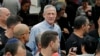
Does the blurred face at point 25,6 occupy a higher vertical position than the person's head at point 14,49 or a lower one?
lower

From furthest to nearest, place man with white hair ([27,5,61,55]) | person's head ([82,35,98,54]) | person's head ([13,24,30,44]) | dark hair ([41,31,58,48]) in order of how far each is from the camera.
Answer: man with white hair ([27,5,61,55]) < person's head ([13,24,30,44]) < person's head ([82,35,98,54]) < dark hair ([41,31,58,48])

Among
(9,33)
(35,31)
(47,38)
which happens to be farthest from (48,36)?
(35,31)

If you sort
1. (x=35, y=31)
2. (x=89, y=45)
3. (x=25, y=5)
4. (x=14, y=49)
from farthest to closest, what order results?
(x=25, y=5) < (x=35, y=31) < (x=89, y=45) < (x=14, y=49)

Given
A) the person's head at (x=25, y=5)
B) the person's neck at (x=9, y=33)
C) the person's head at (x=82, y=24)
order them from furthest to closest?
1. the person's head at (x=25, y=5)
2. the person's head at (x=82, y=24)
3. the person's neck at (x=9, y=33)

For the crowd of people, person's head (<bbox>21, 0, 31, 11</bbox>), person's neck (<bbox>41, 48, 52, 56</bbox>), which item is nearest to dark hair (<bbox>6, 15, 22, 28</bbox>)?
the crowd of people

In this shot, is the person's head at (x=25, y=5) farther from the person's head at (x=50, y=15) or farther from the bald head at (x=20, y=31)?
the bald head at (x=20, y=31)

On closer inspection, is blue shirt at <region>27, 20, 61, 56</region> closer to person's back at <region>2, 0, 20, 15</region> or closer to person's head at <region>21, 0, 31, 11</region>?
person's head at <region>21, 0, 31, 11</region>

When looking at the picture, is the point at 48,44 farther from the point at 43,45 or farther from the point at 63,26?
the point at 63,26

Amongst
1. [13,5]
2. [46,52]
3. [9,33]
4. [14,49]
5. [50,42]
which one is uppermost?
[14,49]

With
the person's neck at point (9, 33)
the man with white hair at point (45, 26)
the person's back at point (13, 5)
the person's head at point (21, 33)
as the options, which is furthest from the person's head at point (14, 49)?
the person's back at point (13, 5)

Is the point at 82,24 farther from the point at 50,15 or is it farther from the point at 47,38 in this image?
the point at 47,38

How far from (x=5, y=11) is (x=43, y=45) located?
2946mm

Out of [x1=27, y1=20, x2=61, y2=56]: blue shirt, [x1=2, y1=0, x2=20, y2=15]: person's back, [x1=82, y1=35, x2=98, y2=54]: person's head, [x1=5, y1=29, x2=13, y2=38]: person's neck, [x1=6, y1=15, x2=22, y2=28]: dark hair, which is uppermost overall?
[x1=6, y1=15, x2=22, y2=28]: dark hair

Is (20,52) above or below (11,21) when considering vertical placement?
above
